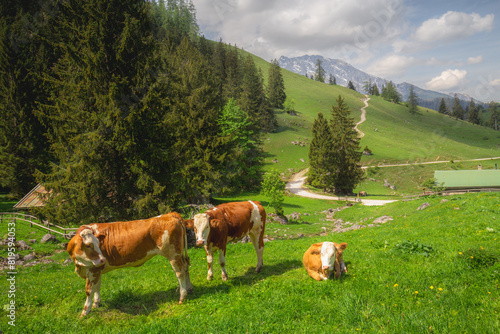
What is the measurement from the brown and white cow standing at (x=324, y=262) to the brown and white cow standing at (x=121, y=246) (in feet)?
11.8

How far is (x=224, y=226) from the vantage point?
24.0 ft

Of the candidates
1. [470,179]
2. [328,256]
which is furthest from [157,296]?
[470,179]

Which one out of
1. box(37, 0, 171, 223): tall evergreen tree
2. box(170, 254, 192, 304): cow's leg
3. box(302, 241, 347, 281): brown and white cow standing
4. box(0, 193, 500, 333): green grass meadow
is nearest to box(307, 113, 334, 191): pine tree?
box(37, 0, 171, 223): tall evergreen tree

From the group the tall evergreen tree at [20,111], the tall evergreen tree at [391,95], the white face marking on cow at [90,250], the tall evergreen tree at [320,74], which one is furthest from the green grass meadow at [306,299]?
the tall evergreen tree at [320,74]

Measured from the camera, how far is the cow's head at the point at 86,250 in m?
5.64

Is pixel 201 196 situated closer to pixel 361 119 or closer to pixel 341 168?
pixel 341 168

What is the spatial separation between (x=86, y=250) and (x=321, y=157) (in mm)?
50338

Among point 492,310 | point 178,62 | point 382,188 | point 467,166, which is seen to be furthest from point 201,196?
point 467,166

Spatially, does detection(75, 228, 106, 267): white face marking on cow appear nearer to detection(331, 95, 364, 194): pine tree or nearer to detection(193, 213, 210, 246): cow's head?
detection(193, 213, 210, 246): cow's head

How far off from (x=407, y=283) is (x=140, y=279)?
26.0 feet

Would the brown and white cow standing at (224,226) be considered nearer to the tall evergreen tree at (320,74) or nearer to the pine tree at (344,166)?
the pine tree at (344,166)

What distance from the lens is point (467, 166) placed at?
6731 cm

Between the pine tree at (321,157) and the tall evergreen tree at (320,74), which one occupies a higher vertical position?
the tall evergreen tree at (320,74)

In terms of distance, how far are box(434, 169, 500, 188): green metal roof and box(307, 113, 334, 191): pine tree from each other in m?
20.0
